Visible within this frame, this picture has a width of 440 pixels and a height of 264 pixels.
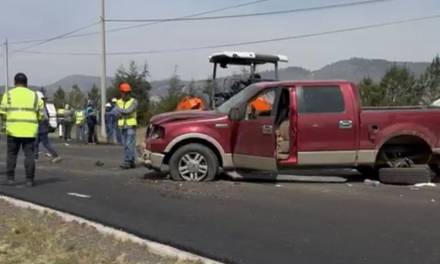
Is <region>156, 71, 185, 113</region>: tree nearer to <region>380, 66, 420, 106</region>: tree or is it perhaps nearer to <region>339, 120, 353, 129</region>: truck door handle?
<region>380, 66, 420, 106</region>: tree

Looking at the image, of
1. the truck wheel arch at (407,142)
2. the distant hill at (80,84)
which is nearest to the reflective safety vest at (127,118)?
the truck wheel arch at (407,142)

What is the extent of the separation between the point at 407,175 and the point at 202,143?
341cm

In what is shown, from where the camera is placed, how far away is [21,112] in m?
11.3

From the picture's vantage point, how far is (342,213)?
916 cm

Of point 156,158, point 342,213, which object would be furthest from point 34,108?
point 342,213

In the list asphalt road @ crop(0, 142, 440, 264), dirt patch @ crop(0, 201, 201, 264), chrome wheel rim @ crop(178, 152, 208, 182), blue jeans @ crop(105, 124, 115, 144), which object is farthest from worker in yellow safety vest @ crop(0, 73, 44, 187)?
blue jeans @ crop(105, 124, 115, 144)

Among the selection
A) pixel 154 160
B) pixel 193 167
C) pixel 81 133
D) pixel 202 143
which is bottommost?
pixel 81 133

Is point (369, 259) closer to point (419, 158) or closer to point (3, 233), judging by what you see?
point (3, 233)

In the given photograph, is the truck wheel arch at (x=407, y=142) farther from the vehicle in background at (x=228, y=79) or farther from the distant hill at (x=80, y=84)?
the distant hill at (x=80, y=84)

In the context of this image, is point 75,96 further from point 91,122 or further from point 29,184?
point 29,184

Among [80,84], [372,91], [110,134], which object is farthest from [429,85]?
[80,84]

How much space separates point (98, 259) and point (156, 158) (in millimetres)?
5864

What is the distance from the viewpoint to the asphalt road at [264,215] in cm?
702

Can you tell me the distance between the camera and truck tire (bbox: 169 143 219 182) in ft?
40.5
